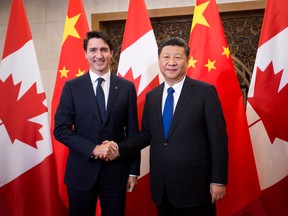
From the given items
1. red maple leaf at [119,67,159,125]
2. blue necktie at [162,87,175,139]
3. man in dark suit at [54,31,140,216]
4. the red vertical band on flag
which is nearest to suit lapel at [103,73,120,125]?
man in dark suit at [54,31,140,216]

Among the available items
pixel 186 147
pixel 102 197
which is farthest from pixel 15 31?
pixel 186 147

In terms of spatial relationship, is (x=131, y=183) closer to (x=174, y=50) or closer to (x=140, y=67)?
(x=174, y=50)

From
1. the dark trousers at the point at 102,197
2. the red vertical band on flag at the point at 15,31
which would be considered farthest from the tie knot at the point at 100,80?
the red vertical band on flag at the point at 15,31

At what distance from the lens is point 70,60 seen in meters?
2.33

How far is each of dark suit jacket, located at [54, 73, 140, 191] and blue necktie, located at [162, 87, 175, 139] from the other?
17 cm

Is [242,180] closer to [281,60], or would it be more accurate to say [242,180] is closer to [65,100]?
[281,60]

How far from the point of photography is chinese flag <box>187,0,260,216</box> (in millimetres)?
2100

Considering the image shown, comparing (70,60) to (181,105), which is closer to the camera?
(181,105)

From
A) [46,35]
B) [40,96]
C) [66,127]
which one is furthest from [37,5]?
[66,127]

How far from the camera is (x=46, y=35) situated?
11.3 feet

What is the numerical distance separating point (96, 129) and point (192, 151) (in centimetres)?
48

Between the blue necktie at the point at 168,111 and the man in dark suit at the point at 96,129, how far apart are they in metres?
0.17

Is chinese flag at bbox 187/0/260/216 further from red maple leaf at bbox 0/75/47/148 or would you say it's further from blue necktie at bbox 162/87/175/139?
red maple leaf at bbox 0/75/47/148

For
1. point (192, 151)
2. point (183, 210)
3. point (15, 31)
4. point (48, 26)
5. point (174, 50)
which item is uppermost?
point (48, 26)
